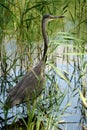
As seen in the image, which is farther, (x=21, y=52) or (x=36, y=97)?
(x=21, y=52)

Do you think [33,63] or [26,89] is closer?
[26,89]

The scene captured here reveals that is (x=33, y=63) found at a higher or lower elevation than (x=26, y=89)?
higher

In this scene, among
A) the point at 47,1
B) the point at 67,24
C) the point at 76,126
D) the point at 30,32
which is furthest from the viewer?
the point at 67,24

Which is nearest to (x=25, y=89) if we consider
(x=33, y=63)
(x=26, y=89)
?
(x=26, y=89)

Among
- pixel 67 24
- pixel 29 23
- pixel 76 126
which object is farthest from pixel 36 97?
pixel 67 24

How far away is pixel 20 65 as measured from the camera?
4.25 meters

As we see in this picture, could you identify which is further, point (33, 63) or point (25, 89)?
point (33, 63)

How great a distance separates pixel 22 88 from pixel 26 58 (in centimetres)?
92

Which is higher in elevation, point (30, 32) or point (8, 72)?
point (30, 32)

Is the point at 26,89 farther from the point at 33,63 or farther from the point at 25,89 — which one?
the point at 33,63

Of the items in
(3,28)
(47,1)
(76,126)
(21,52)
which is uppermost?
(47,1)

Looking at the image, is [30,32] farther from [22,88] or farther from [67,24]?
[67,24]

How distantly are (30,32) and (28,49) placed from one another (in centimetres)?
20

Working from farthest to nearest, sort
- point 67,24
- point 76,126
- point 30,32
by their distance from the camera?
point 67,24 < point 30,32 < point 76,126
